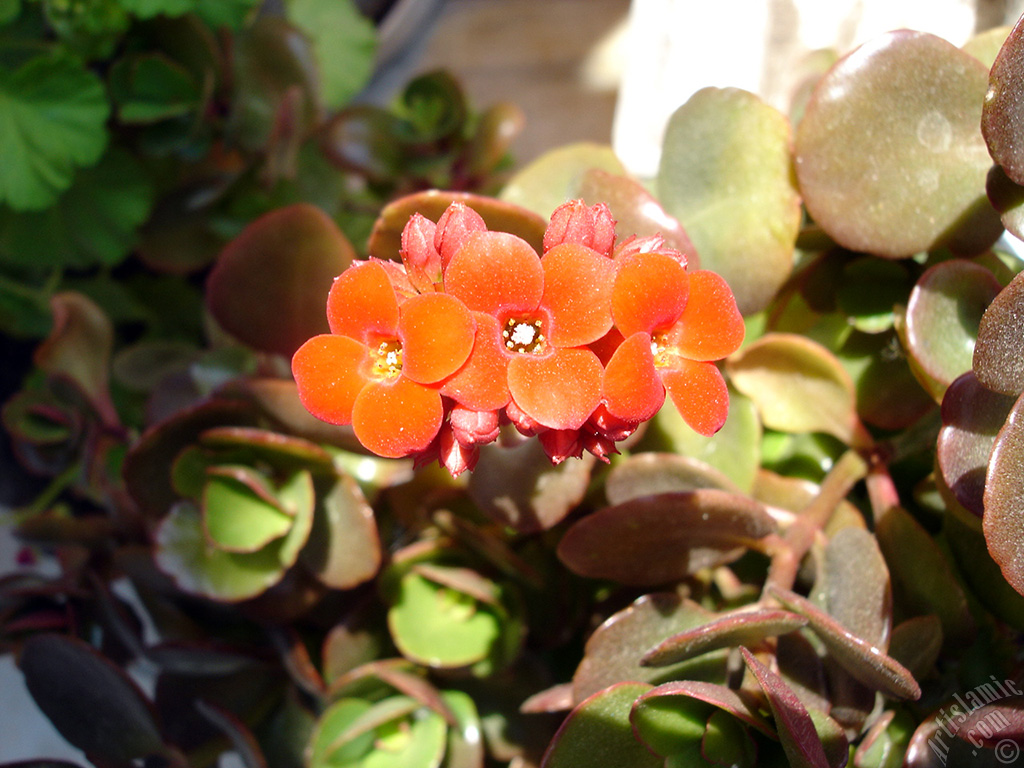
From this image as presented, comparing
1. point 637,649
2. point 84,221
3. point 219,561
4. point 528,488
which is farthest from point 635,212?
point 84,221

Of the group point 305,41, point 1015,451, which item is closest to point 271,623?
point 1015,451

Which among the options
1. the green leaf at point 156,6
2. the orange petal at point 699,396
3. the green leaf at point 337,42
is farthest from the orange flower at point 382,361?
the green leaf at point 337,42

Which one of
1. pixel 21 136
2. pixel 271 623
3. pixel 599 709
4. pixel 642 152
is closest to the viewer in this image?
pixel 599 709

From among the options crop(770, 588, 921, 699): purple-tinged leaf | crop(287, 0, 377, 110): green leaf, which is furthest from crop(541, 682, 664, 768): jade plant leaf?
crop(287, 0, 377, 110): green leaf

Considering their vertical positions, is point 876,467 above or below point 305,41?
below

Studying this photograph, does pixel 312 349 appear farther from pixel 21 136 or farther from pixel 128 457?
pixel 21 136

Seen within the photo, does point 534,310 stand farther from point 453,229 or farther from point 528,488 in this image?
point 528,488

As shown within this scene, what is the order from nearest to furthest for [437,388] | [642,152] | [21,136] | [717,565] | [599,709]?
[437,388]
[599,709]
[717,565]
[21,136]
[642,152]
